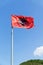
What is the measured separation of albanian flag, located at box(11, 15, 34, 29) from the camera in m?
40.2

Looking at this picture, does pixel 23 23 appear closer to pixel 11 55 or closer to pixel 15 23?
pixel 15 23

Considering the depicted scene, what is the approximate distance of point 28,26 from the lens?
132ft

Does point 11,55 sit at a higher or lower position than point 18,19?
lower

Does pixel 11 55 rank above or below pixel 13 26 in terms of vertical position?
below

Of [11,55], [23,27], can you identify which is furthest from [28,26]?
[11,55]

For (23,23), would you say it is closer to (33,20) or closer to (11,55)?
(33,20)

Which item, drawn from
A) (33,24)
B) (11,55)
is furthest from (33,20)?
(11,55)

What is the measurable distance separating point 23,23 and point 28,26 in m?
1.42

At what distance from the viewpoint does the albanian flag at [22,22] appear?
40.2 metres

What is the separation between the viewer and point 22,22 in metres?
41.7

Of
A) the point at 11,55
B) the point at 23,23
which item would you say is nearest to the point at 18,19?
the point at 23,23

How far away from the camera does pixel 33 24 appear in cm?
3991

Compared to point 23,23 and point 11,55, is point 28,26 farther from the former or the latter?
point 11,55

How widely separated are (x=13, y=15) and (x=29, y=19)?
2622 mm
